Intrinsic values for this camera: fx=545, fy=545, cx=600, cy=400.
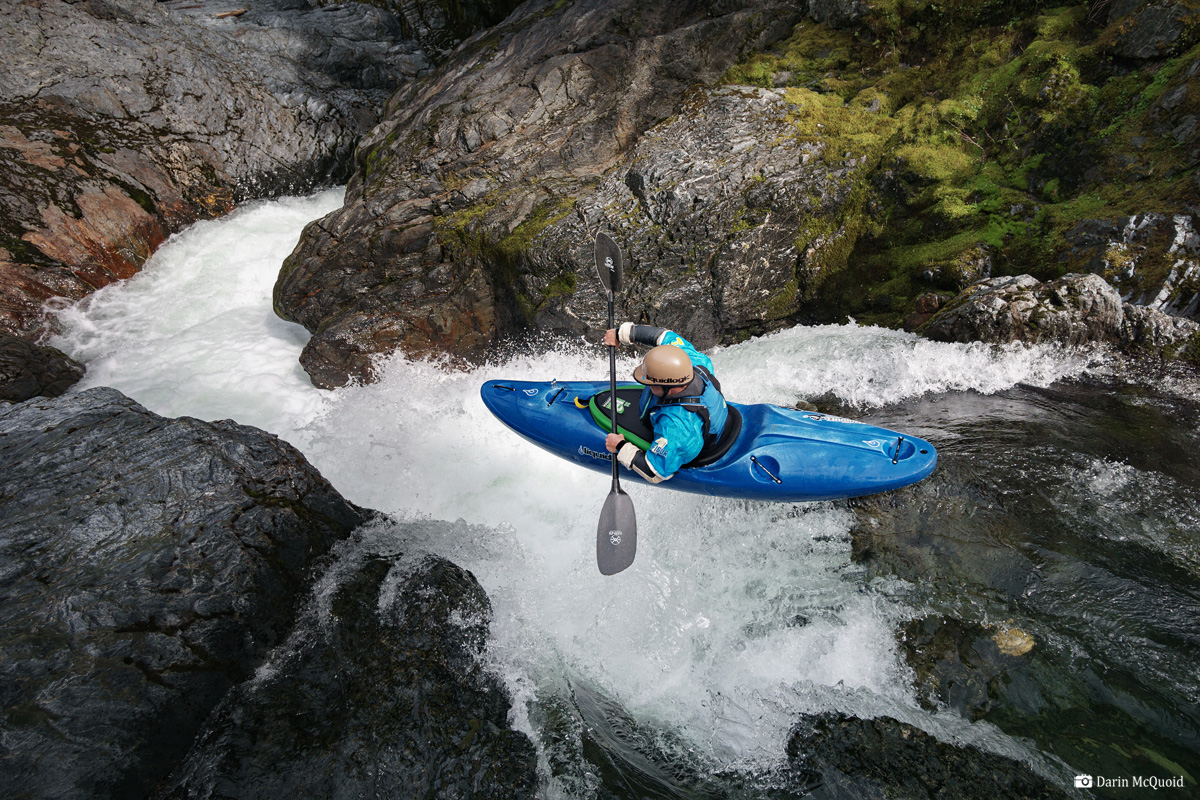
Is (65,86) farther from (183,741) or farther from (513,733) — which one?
(513,733)

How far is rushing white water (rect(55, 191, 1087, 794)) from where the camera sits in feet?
9.12

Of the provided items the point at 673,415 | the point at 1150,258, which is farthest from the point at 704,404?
the point at 1150,258

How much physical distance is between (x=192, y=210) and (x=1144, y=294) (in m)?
10.6

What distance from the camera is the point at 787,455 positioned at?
135 inches

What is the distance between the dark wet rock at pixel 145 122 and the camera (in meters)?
6.17

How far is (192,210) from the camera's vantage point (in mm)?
7469

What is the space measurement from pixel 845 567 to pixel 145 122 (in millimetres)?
9885

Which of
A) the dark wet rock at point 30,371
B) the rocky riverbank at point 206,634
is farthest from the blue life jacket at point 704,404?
the dark wet rock at point 30,371

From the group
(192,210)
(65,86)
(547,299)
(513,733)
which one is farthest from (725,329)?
(65,86)

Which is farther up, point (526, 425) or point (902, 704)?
point (526, 425)

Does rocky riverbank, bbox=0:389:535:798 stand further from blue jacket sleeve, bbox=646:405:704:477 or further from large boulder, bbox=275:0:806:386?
large boulder, bbox=275:0:806:386

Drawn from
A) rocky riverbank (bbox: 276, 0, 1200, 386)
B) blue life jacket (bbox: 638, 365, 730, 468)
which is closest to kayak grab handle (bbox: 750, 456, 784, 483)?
blue life jacket (bbox: 638, 365, 730, 468)

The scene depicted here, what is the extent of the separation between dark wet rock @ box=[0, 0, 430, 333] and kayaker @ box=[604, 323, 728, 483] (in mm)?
6906

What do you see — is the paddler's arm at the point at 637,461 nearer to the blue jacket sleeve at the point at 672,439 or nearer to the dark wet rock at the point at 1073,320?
the blue jacket sleeve at the point at 672,439
